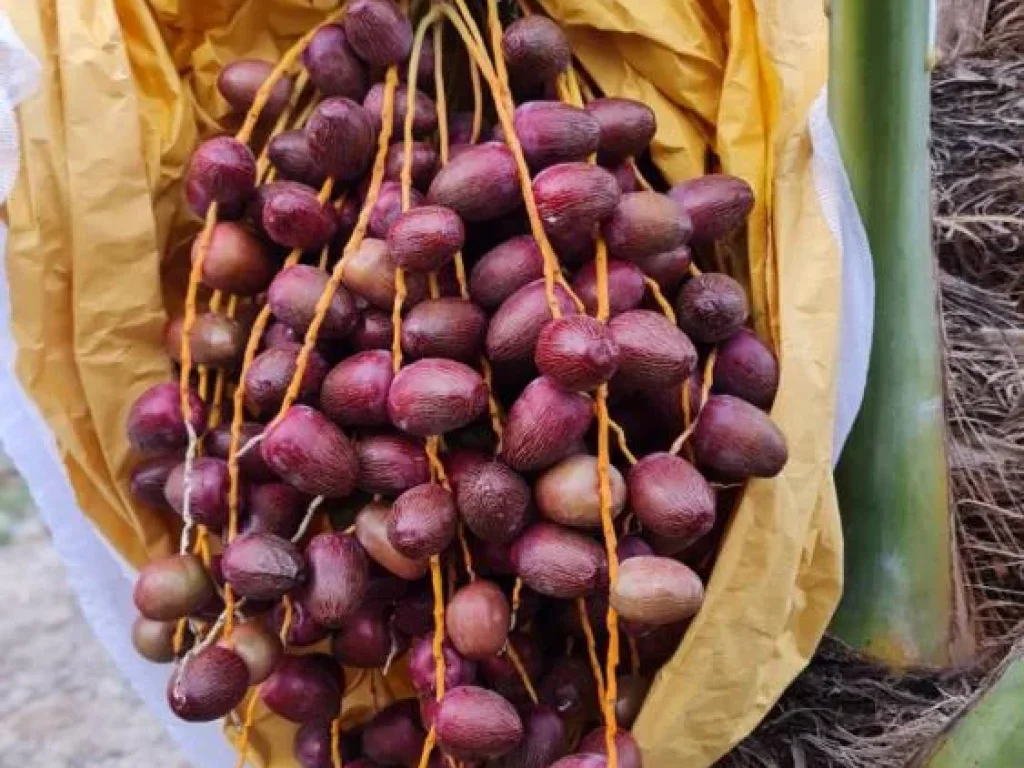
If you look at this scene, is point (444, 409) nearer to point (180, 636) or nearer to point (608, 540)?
point (608, 540)

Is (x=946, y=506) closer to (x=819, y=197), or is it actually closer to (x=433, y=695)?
(x=819, y=197)

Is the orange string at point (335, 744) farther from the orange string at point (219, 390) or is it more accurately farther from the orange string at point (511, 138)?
the orange string at point (511, 138)

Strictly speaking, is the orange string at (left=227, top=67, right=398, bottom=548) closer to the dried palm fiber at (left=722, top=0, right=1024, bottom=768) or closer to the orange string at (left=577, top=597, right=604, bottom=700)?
the orange string at (left=577, top=597, right=604, bottom=700)

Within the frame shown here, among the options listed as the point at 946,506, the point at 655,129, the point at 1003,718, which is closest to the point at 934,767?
the point at 1003,718

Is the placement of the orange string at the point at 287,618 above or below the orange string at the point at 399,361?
below

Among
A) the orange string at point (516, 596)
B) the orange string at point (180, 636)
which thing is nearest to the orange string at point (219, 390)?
the orange string at point (180, 636)

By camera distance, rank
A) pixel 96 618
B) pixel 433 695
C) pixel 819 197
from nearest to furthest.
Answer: pixel 433 695
pixel 819 197
pixel 96 618

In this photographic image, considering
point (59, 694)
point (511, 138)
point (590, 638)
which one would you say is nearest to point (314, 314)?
point (511, 138)
